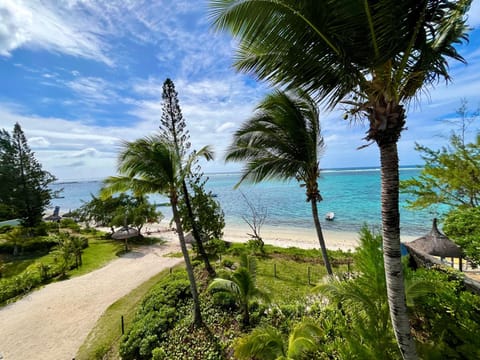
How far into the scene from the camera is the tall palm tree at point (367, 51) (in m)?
1.96

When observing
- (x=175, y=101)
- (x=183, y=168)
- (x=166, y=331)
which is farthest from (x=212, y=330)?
(x=175, y=101)

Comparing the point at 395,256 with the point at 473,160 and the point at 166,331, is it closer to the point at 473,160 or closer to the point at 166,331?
the point at 166,331

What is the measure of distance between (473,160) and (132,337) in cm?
1397

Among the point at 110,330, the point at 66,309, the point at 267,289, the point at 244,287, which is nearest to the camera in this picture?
the point at 244,287

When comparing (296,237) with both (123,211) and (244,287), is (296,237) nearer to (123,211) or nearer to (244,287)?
(123,211)

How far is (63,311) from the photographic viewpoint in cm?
834

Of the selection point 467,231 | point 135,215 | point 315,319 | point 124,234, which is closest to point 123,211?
point 135,215

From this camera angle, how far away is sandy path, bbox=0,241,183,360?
6.51 m

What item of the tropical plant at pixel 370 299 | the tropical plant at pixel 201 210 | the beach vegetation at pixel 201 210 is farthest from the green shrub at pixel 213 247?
the tropical plant at pixel 370 299

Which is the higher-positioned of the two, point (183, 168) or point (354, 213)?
point (183, 168)

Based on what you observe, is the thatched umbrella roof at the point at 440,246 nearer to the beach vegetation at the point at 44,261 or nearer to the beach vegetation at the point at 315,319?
the beach vegetation at the point at 315,319

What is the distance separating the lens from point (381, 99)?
86.7 inches

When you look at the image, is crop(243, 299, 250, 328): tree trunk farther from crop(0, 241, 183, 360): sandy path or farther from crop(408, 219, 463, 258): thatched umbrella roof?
crop(408, 219, 463, 258): thatched umbrella roof

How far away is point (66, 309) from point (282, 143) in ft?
33.4
